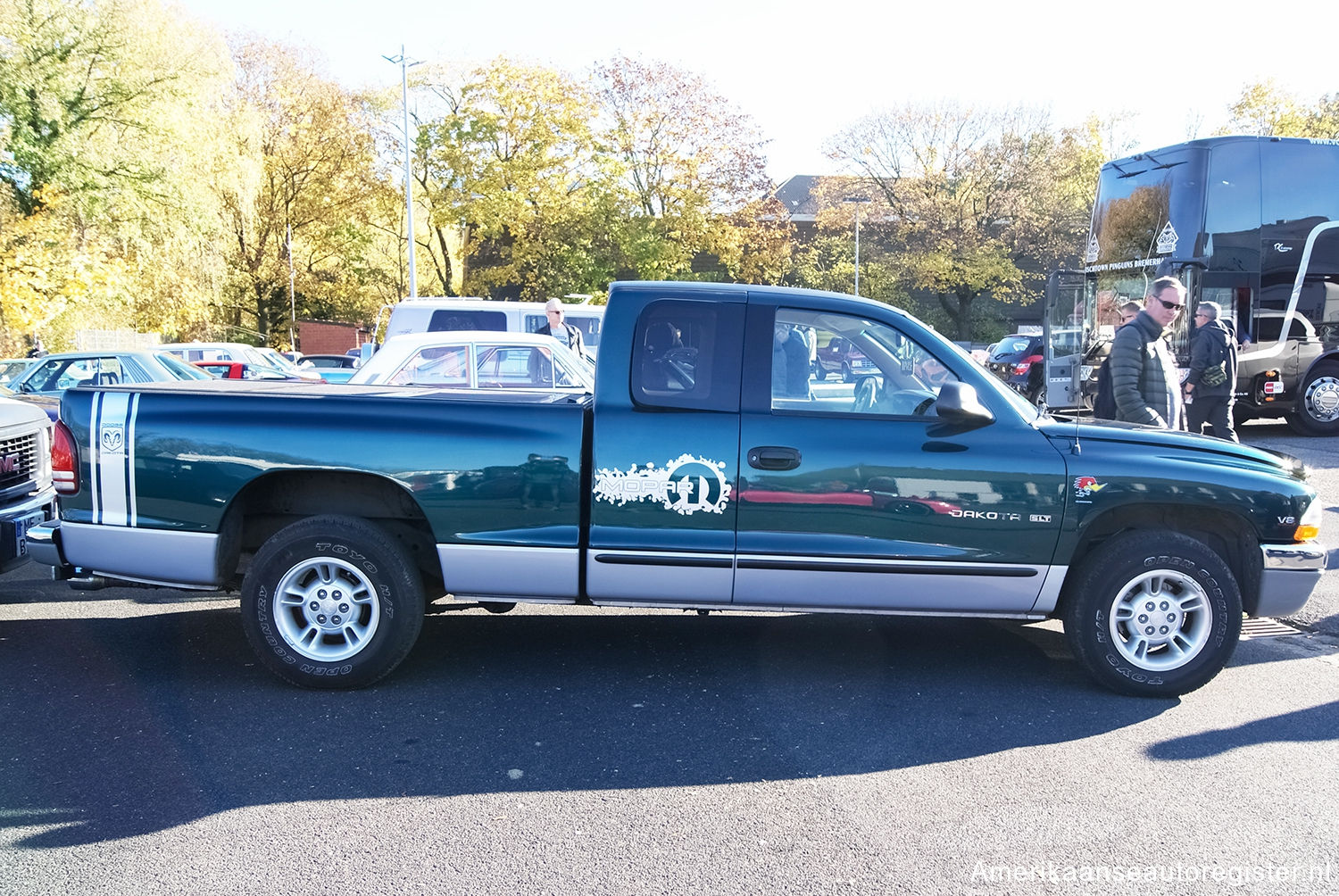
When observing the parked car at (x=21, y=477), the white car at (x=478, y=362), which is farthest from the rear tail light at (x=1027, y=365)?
the parked car at (x=21, y=477)

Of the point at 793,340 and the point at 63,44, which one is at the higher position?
the point at 63,44

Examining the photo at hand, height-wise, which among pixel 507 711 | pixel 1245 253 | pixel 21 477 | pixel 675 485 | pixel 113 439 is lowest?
pixel 507 711

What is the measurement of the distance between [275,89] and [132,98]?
1717 cm

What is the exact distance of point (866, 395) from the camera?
4812 mm

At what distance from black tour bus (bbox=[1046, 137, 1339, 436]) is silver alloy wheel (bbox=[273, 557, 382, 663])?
10.8 metres

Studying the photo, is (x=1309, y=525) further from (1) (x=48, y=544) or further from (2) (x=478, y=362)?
(2) (x=478, y=362)

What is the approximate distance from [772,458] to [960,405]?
85cm

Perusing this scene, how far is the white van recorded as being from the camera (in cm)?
1298

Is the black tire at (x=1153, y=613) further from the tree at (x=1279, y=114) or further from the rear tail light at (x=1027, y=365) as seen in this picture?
the tree at (x=1279, y=114)

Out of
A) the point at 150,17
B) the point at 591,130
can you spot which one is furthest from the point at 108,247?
the point at 591,130

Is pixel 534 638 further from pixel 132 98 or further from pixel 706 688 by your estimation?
pixel 132 98

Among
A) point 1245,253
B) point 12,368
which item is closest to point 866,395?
point 1245,253

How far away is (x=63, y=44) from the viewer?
23.2 metres

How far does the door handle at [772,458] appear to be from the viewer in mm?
4660
